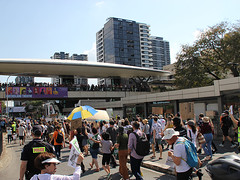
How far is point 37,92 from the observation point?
36.4 metres

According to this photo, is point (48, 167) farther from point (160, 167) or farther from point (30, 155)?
point (160, 167)

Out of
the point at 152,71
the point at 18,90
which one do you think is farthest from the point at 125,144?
the point at 152,71

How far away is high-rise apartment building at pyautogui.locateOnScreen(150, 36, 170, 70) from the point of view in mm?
151625

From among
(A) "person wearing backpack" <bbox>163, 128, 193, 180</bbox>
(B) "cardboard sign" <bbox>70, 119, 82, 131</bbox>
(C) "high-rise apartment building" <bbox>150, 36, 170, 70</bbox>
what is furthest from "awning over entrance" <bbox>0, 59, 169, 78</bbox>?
(C) "high-rise apartment building" <bbox>150, 36, 170, 70</bbox>

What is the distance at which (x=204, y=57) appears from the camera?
31891 millimetres

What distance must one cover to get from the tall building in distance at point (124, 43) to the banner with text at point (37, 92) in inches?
3052

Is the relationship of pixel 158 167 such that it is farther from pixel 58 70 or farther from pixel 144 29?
pixel 144 29

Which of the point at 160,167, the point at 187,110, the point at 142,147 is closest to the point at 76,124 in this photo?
the point at 160,167

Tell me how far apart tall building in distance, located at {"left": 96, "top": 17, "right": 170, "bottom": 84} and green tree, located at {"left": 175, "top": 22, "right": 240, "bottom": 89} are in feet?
273

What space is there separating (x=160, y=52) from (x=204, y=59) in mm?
127917

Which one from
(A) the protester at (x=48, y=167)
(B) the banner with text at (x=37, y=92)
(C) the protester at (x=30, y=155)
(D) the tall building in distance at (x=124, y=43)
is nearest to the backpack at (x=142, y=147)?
(C) the protester at (x=30, y=155)

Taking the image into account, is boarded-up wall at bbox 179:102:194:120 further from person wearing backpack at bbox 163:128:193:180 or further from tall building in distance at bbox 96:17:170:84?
tall building in distance at bbox 96:17:170:84

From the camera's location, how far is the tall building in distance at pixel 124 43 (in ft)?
380

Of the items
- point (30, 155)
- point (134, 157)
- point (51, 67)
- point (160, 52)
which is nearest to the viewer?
→ point (30, 155)
